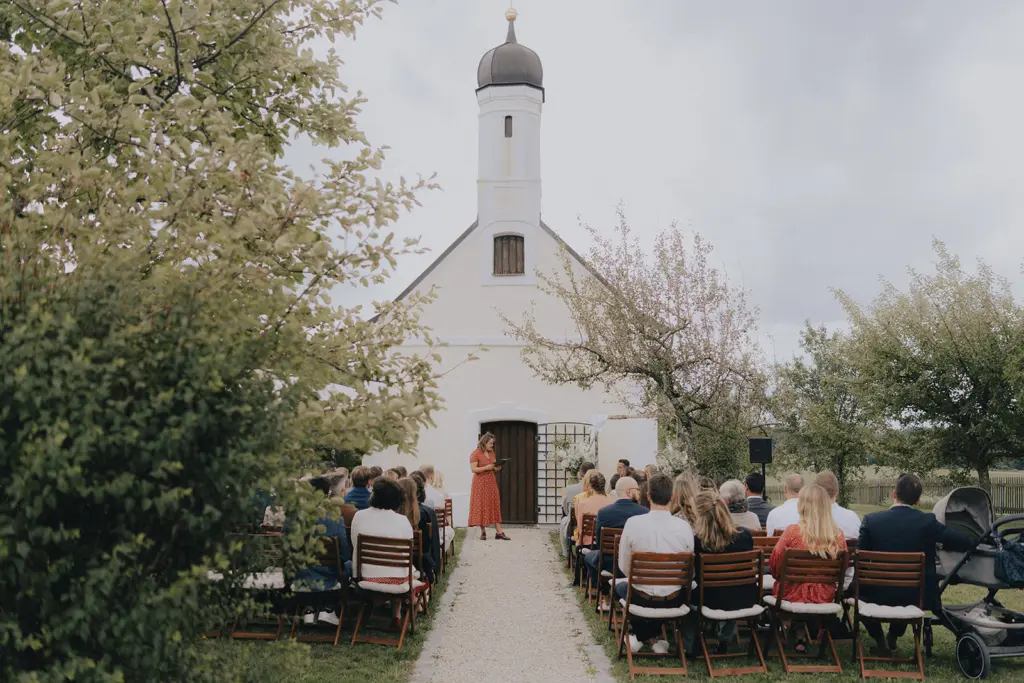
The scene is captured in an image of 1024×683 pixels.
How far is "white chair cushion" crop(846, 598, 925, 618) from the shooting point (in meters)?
7.51

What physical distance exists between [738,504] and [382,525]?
10.8ft

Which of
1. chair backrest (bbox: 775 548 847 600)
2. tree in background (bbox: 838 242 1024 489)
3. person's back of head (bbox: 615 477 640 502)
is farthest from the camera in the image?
tree in background (bbox: 838 242 1024 489)

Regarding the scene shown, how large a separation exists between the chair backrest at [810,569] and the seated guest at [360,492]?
4.18 m

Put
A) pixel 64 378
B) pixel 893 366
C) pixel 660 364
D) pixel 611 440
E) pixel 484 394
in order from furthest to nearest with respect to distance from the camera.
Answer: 1. pixel 893 366
2. pixel 484 394
3. pixel 611 440
4. pixel 660 364
5. pixel 64 378

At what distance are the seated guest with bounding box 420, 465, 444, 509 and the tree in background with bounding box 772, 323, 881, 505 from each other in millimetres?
8919

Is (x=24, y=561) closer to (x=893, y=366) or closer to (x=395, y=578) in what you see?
(x=395, y=578)

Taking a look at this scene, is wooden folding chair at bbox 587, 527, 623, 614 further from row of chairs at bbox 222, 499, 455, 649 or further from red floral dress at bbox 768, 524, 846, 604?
row of chairs at bbox 222, 499, 455, 649

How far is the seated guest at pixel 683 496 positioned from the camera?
817 centimetres

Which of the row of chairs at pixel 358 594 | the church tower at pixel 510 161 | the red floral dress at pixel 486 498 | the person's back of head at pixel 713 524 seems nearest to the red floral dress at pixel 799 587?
the person's back of head at pixel 713 524

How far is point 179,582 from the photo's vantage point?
3814mm

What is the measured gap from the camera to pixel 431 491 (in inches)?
503

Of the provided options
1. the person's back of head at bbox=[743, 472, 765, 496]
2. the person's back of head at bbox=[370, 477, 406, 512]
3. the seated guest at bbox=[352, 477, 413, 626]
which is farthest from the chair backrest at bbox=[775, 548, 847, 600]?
the person's back of head at bbox=[370, 477, 406, 512]

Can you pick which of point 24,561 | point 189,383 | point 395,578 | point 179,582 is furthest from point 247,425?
point 395,578

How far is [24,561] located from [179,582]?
594 millimetres
